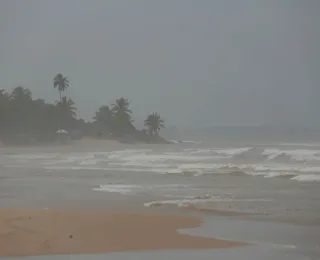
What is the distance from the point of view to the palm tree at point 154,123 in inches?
133

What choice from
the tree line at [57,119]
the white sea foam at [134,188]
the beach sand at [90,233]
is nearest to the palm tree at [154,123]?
the tree line at [57,119]

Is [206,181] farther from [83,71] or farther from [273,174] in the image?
[83,71]

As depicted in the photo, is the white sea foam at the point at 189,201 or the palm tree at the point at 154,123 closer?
the white sea foam at the point at 189,201

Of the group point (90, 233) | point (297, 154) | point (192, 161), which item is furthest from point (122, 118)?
point (297, 154)

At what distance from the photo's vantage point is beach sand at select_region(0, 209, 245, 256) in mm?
2803

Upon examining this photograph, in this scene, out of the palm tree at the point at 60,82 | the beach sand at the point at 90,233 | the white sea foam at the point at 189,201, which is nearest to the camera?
the beach sand at the point at 90,233

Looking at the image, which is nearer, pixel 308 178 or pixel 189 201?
pixel 189 201

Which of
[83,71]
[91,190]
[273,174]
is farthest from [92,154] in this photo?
[273,174]

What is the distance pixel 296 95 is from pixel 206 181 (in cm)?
75

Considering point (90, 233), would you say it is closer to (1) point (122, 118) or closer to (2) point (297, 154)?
(1) point (122, 118)

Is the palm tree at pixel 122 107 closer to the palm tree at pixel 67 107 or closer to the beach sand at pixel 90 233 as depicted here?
the palm tree at pixel 67 107

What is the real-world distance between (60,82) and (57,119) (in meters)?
0.23

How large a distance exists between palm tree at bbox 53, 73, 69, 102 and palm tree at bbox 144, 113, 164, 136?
0.52 metres

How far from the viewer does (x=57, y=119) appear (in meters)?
3.41
